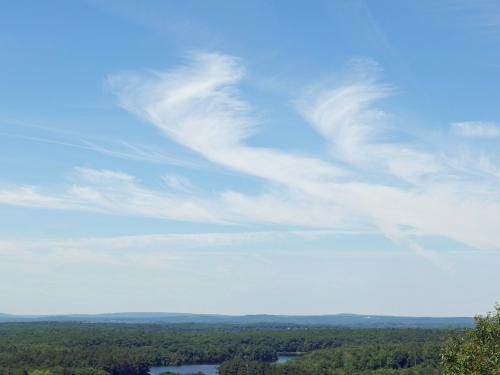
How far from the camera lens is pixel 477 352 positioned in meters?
30.4

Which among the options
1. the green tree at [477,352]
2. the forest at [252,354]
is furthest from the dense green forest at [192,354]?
the green tree at [477,352]

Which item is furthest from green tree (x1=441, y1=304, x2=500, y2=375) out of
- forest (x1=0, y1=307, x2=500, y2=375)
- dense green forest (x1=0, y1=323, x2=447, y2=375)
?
dense green forest (x1=0, y1=323, x2=447, y2=375)

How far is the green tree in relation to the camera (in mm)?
29531

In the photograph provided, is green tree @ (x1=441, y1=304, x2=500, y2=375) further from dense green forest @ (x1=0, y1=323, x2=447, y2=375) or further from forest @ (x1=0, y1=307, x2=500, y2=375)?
dense green forest @ (x1=0, y1=323, x2=447, y2=375)

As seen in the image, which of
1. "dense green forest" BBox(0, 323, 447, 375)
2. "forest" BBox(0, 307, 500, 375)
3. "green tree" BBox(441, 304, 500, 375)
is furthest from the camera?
"dense green forest" BBox(0, 323, 447, 375)

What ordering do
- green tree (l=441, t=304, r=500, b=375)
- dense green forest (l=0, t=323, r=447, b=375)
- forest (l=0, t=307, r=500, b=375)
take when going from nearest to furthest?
green tree (l=441, t=304, r=500, b=375) < forest (l=0, t=307, r=500, b=375) < dense green forest (l=0, t=323, r=447, b=375)

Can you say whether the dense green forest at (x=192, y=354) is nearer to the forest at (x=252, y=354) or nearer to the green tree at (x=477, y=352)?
the forest at (x=252, y=354)

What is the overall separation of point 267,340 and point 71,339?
6223 centimetres

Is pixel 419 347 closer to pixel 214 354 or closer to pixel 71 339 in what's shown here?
pixel 214 354

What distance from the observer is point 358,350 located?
14388 centimetres

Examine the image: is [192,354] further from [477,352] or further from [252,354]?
[477,352]

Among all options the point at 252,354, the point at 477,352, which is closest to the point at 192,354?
the point at 252,354

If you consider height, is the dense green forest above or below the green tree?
below

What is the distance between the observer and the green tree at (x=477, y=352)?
2953cm
